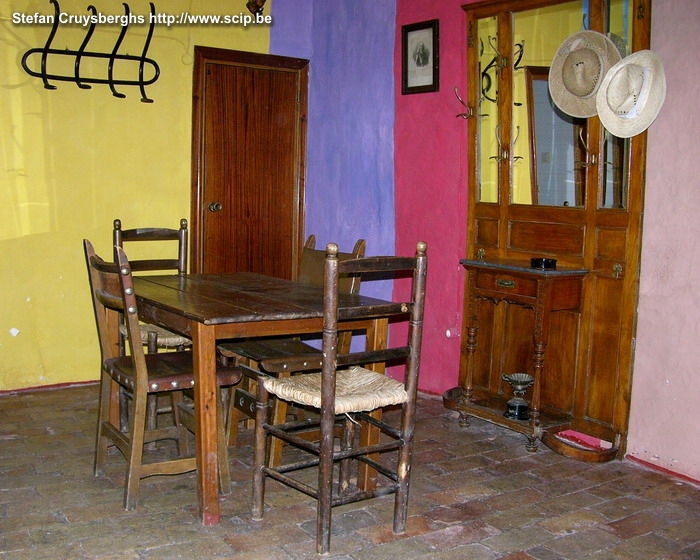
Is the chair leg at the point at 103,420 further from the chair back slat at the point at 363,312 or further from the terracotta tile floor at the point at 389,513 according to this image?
the chair back slat at the point at 363,312

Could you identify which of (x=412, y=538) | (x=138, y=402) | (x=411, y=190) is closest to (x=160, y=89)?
(x=411, y=190)

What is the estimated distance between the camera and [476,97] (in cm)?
455

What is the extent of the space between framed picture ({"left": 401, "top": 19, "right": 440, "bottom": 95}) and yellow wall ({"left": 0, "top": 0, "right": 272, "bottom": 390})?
1279mm

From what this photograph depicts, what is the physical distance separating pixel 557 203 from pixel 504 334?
0.79 metres

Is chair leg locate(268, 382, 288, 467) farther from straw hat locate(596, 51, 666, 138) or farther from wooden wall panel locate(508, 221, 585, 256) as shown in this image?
straw hat locate(596, 51, 666, 138)

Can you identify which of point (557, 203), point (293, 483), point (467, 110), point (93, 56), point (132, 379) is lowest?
point (293, 483)

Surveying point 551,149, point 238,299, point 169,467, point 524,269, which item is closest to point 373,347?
point 238,299

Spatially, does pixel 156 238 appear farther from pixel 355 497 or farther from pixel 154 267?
pixel 355 497

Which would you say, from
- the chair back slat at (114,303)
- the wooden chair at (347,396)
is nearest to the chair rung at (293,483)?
the wooden chair at (347,396)

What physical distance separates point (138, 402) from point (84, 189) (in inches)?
87.8

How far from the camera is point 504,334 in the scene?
4.48 meters

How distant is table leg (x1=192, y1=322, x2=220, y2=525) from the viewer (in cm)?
296

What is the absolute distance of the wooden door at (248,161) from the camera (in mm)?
5320

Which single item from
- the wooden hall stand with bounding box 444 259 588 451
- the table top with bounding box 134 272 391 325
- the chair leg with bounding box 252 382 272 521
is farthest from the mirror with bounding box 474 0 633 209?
the chair leg with bounding box 252 382 272 521
